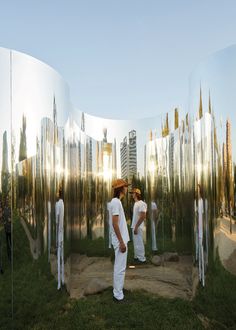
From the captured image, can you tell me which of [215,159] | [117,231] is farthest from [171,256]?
[215,159]

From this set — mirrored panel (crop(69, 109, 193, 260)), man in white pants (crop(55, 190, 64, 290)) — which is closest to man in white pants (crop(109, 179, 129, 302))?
man in white pants (crop(55, 190, 64, 290))

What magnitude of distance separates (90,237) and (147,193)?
4.91 ft

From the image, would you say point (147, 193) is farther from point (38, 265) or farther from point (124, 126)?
point (38, 265)

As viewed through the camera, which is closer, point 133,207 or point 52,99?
point 52,99

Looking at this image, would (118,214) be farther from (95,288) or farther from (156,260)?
(156,260)

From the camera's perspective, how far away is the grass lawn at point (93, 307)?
128 inches

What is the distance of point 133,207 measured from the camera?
24.1 feet

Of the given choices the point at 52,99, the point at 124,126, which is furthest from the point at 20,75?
the point at 124,126

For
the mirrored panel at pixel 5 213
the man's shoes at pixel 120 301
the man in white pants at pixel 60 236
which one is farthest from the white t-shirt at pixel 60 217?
the man's shoes at pixel 120 301

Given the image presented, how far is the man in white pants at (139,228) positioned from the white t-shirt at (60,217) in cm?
316

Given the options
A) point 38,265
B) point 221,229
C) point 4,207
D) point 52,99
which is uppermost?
point 52,99

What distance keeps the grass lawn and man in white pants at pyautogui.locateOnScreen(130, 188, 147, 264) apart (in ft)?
7.70

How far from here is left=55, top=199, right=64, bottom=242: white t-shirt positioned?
3.91 metres

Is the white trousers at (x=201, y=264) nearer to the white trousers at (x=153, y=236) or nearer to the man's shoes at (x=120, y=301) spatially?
the man's shoes at (x=120, y=301)
